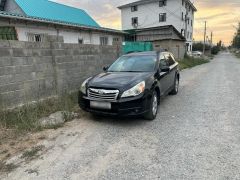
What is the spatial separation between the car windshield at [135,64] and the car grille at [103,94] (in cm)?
139

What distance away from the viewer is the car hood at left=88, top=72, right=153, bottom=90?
15.6ft

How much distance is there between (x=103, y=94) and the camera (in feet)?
15.6

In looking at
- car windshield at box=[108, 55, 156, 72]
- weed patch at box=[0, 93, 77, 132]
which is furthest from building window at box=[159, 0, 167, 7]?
weed patch at box=[0, 93, 77, 132]

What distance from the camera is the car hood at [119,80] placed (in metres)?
4.75

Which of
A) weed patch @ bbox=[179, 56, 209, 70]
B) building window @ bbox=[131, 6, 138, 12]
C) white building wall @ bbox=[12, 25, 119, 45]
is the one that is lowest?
weed patch @ bbox=[179, 56, 209, 70]

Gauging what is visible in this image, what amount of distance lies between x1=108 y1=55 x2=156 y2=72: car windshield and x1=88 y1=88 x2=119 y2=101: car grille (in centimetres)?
139

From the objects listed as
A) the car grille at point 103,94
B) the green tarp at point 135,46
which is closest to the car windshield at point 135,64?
the car grille at point 103,94

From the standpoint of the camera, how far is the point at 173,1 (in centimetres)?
3575

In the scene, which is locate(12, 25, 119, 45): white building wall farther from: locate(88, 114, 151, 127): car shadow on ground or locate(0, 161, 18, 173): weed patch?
locate(0, 161, 18, 173): weed patch

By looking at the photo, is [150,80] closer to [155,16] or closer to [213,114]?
[213,114]

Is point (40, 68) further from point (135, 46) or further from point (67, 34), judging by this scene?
point (67, 34)

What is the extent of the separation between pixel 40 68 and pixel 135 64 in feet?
9.14

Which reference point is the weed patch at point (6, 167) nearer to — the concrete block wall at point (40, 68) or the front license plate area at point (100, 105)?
the front license plate area at point (100, 105)

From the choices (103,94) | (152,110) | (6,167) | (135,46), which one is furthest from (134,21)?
(6,167)
